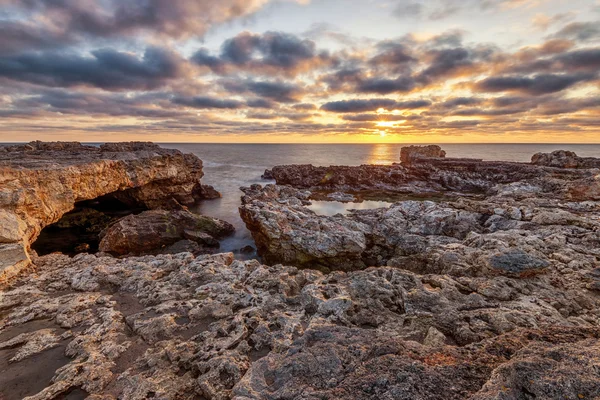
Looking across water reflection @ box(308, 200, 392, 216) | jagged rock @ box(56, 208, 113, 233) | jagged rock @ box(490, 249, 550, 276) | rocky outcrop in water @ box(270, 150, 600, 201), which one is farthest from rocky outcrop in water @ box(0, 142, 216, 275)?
rocky outcrop in water @ box(270, 150, 600, 201)

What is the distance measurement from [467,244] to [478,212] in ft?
19.7

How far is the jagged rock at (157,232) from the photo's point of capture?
1712 cm

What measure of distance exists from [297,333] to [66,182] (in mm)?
17817

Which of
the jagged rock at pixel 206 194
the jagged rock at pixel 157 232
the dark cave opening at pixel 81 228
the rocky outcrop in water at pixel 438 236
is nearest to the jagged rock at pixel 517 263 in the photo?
the rocky outcrop in water at pixel 438 236

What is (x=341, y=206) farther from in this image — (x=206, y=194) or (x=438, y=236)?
(x=206, y=194)

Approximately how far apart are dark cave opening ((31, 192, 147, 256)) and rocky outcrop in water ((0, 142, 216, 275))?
4.85 ft

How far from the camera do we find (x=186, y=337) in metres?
6.23

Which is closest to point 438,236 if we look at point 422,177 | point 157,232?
point 157,232

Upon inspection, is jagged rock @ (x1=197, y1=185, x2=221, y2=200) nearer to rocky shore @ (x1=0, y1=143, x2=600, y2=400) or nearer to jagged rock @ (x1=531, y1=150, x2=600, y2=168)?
rocky shore @ (x1=0, y1=143, x2=600, y2=400)

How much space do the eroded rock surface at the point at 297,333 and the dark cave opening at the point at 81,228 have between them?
11.4 metres

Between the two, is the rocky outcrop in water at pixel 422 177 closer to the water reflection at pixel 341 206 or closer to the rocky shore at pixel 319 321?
the water reflection at pixel 341 206

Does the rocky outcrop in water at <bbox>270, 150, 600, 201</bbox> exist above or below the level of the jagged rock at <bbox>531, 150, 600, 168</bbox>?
below

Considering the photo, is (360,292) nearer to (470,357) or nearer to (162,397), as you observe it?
(470,357)

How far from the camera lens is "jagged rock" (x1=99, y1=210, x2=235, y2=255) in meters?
17.1
